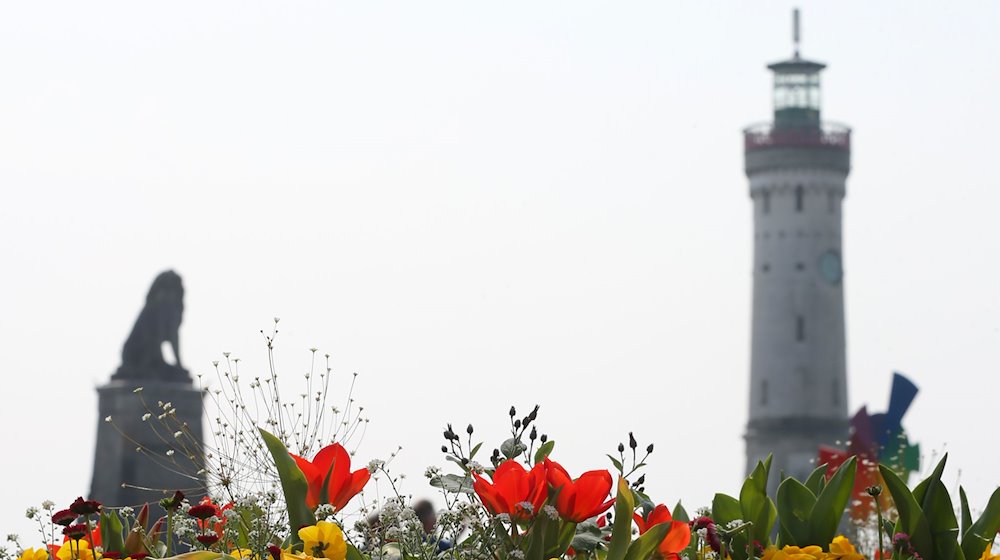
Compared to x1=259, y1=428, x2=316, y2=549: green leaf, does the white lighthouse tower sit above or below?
above

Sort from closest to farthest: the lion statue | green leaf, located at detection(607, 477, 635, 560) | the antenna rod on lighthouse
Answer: green leaf, located at detection(607, 477, 635, 560)
the lion statue
the antenna rod on lighthouse

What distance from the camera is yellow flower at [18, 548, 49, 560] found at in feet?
11.3

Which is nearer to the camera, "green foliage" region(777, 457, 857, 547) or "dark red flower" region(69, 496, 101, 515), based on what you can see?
"dark red flower" region(69, 496, 101, 515)

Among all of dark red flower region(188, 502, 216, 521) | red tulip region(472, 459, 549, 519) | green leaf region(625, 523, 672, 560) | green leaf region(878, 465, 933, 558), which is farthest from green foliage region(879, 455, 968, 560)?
dark red flower region(188, 502, 216, 521)

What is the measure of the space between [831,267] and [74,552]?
45761 mm

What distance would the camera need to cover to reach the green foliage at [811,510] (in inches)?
130

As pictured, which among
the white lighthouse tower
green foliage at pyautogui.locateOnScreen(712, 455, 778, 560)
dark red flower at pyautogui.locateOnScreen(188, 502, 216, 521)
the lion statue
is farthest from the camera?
the white lighthouse tower

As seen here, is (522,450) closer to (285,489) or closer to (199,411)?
(285,489)

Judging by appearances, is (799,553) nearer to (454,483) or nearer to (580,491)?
(580,491)

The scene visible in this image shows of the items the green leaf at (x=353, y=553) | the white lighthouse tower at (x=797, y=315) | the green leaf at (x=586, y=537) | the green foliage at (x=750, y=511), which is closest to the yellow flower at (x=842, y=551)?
the green foliage at (x=750, y=511)

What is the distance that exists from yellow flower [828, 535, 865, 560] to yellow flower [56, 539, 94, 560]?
1.39m

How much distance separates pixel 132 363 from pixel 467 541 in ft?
68.5

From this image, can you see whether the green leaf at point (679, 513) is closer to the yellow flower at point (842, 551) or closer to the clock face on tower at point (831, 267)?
the yellow flower at point (842, 551)

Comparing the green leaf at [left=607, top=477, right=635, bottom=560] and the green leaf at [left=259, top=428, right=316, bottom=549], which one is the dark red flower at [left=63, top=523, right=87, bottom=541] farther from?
the green leaf at [left=607, top=477, right=635, bottom=560]
